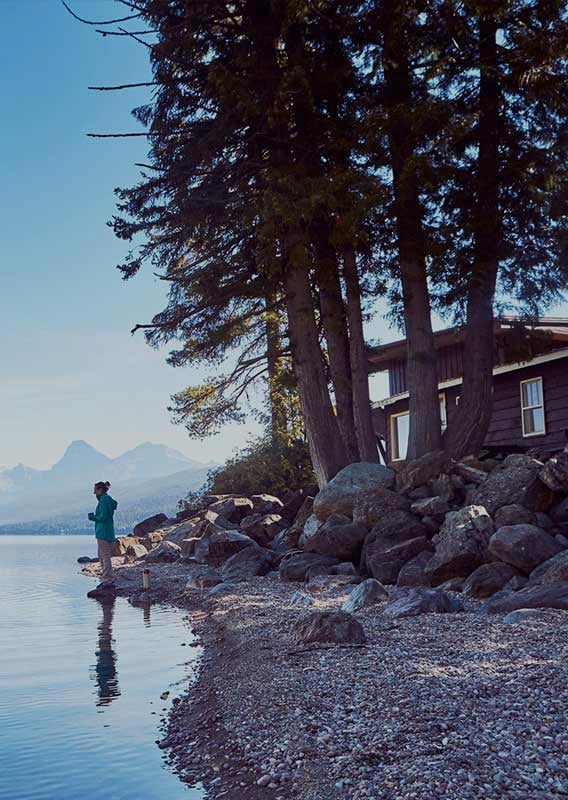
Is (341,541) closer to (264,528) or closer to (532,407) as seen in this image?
(264,528)

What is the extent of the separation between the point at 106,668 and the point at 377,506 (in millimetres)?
6206

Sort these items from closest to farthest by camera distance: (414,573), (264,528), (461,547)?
(461,547) < (414,573) < (264,528)

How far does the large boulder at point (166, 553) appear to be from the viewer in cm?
2055

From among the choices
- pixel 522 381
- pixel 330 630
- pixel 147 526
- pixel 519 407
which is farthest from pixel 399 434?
pixel 330 630

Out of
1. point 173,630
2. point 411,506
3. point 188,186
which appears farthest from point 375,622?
point 188,186

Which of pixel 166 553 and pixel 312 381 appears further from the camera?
pixel 166 553

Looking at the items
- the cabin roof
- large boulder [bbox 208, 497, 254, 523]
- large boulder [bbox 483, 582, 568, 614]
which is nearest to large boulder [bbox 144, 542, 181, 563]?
large boulder [bbox 208, 497, 254, 523]

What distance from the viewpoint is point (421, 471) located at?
13.9 meters

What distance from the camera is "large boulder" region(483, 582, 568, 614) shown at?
26.1 ft

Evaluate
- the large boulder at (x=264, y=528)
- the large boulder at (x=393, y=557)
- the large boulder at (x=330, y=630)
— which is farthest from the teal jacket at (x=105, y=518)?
the large boulder at (x=330, y=630)

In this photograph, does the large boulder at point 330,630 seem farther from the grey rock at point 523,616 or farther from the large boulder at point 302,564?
the large boulder at point 302,564

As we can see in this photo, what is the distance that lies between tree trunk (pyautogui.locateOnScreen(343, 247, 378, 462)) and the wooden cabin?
1.94m

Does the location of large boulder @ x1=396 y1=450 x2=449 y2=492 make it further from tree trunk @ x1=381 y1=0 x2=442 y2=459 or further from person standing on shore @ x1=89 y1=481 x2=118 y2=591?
person standing on shore @ x1=89 y1=481 x2=118 y2=591

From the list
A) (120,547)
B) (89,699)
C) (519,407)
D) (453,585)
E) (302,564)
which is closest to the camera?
(89,699)
